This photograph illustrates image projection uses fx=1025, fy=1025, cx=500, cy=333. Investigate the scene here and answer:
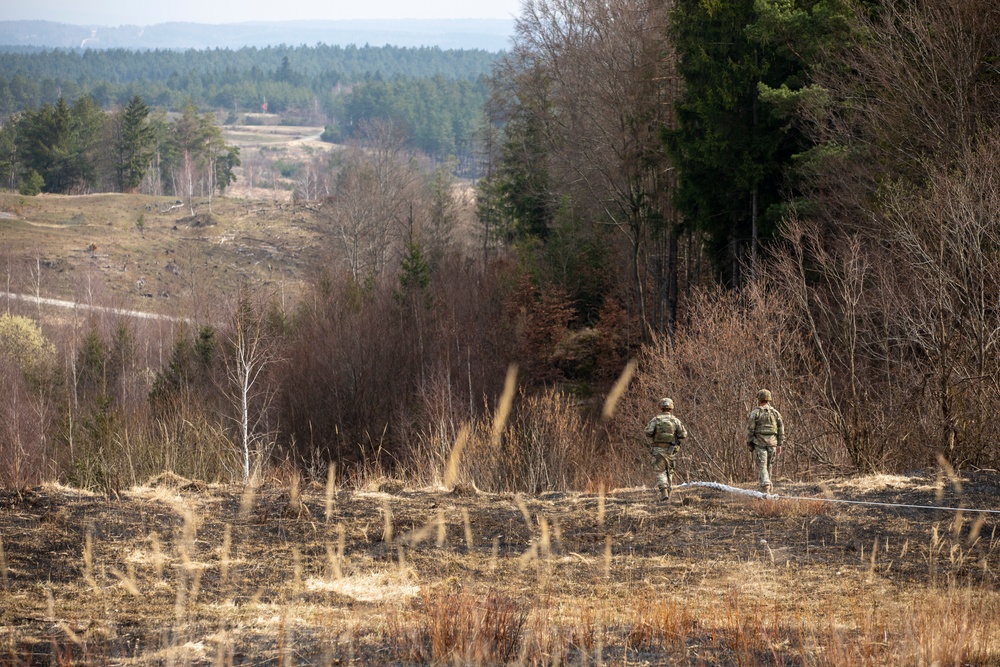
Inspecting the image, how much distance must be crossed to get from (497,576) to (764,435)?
4779 millimetres

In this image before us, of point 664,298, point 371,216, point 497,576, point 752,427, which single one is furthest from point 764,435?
point 371,216

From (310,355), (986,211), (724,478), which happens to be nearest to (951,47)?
(986,211)

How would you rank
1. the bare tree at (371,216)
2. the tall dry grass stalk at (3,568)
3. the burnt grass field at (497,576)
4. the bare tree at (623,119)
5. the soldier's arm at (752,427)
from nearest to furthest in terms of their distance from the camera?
1. the burnt grass field at (497,576)
2. the tall dry grass stalk at (3,568)
3. the soldier's arm at (752,427)
4. the bare tree at (623,119)
5. the bare tree at (371,216)

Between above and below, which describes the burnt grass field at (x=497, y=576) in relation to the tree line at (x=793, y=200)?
below

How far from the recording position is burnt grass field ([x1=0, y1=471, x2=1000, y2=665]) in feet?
24.1

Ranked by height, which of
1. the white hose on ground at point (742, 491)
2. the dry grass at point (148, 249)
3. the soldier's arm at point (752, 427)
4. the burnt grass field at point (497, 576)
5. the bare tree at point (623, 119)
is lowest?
the dry grass at point (148, 249)

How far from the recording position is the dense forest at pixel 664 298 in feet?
57.4

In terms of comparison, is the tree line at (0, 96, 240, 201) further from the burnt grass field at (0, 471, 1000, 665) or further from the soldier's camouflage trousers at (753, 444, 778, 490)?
the soldier's camouflage trousers at (753, 444, 778, 490)

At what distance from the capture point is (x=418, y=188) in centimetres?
8056

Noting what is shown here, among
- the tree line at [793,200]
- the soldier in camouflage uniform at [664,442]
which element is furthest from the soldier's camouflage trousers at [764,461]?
the tree line at [793,200]

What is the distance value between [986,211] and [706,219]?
49.2 ft

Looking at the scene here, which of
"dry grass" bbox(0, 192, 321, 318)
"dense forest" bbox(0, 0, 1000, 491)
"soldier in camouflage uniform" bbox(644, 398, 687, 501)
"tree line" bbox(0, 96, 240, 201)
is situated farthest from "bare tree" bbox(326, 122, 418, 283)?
"soldier in camouflage uniform" bbox(644, 398, 687, 501)

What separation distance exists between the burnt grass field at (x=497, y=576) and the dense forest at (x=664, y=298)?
2931mm

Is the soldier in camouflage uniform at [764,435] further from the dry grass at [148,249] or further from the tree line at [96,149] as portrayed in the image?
the tree line at [96,149]
